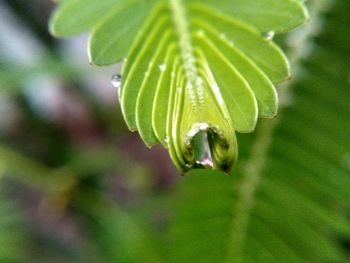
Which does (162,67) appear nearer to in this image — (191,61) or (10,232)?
(191,61)

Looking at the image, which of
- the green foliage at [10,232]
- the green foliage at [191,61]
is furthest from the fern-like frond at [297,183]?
the green foliage at [10,232]

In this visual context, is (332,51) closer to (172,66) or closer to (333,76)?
(333,76)

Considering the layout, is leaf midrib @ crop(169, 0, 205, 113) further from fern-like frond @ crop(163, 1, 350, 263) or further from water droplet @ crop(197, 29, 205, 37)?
fern-like frond @ crop(163, 1, 350, 263)

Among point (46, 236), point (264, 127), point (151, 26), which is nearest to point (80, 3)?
point (151, 26)

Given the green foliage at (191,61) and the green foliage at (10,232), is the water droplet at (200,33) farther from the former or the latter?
the green foliage at (10,232)

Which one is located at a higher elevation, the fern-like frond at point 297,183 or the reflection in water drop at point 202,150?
the fern-like frond at point 297,183
